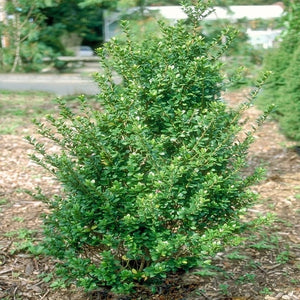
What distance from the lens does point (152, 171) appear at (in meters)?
2.93

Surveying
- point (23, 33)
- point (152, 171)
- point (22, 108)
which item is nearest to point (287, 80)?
point (152, 171)

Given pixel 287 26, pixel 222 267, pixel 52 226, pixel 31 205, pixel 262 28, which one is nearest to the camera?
pixel 52 226

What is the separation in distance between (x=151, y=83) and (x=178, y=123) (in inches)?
11.4

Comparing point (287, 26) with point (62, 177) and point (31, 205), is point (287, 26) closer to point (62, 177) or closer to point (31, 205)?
point (31, 205)

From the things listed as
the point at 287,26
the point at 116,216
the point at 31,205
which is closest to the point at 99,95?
the point at 116,216

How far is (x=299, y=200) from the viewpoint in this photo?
5.10 meters

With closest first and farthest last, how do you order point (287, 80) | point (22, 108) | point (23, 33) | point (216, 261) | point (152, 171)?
point (152, 171) → point (216, 261) → point (287, 80) → point (22, 108) → point (23, 33)

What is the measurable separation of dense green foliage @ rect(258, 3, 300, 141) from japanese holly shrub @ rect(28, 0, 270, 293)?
10.6ft

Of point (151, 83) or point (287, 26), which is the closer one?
point (151, 83)

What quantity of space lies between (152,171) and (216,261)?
1.28 metres

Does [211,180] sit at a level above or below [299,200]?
above

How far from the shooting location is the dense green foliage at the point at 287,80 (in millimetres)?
6211

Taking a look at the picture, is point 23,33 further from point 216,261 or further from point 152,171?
point 152,171

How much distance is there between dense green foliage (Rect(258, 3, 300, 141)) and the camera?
6.21 metres
